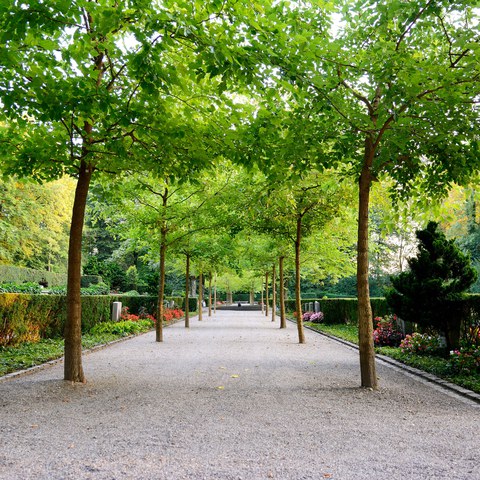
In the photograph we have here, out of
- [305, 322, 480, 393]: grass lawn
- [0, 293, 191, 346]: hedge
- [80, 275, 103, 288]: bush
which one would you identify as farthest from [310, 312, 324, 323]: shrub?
[80, 275, 103, 288]: bush

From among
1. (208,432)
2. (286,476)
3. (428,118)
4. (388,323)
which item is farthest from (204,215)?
(286,476)

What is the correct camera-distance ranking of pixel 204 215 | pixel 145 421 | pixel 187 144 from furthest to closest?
pixel 204 215 → pixel 187 144 → pixel 145 421

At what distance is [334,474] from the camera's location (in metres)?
3.27

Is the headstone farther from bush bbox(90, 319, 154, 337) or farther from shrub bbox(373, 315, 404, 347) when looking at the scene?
shrub bbox(373, 315, 404, 347)

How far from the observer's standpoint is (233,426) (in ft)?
14.9

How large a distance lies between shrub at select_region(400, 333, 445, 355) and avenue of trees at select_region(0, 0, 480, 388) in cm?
333

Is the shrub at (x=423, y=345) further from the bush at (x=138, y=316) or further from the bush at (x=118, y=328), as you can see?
the bush at (x=138, y=316)

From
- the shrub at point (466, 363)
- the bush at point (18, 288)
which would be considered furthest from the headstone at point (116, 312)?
the shrub at point (466, 363)

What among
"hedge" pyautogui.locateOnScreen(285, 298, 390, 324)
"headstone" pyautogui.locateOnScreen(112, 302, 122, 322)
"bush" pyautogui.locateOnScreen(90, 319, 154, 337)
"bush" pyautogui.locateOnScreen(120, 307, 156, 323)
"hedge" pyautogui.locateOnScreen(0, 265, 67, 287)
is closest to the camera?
"bush" pyautogui.locateOnScreen(90, 319, 154, 337)

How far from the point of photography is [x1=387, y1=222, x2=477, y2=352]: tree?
926cm

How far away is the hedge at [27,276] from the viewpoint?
25.4m

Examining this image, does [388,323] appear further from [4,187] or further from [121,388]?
[4,187]

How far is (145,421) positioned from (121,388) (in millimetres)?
1954

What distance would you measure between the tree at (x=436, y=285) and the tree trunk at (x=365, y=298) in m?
3.29
